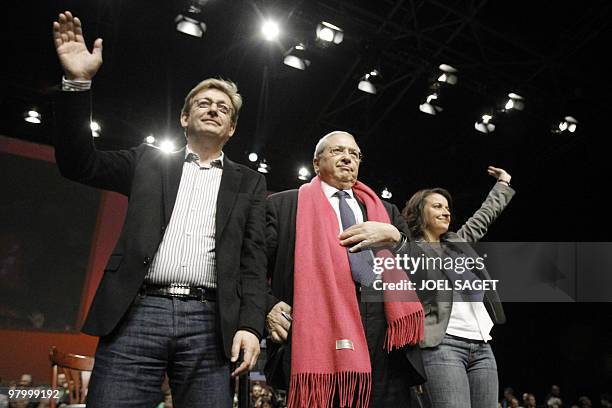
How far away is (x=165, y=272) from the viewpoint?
1424 mm

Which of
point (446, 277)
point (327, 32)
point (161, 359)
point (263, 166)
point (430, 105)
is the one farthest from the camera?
point (263, 166)

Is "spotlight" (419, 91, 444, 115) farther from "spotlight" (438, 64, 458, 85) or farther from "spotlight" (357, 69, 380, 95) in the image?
"spotlight" (357, 69, 380, 95)

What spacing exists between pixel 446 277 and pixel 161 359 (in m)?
1.36

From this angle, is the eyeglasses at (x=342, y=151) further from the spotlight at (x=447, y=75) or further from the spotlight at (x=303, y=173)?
the spotlight at (x=303, y=173)

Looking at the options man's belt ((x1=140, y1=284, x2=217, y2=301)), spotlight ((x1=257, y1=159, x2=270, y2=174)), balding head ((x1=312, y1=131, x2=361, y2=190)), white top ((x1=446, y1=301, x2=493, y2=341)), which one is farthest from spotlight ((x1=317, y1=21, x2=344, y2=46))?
man's belt ((x1=140, y1=284, x2=217, y2=301))

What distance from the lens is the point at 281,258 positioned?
187 centimetres

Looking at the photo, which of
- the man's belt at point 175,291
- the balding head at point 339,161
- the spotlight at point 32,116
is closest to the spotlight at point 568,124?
the balding head at point 339,161

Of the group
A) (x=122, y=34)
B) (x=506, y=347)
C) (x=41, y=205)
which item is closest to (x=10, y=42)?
(x=122, y=34)

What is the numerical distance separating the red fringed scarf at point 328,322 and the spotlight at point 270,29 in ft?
12.5

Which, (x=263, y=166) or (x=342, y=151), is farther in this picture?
(x=263, y=166)

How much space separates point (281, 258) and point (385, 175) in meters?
6.86

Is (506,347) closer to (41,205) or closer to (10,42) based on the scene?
(41,205)

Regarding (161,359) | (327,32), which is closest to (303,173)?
(327,32)

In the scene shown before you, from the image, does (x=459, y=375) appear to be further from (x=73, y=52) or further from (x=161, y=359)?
(x=73, y=52)
